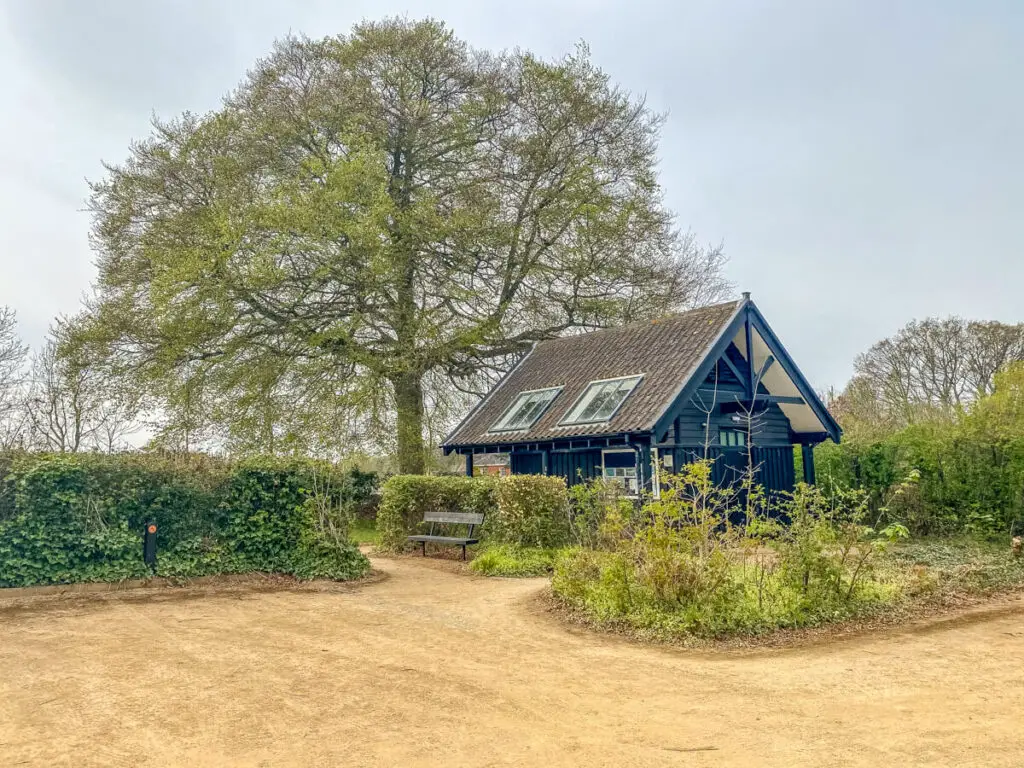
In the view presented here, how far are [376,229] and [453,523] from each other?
7.46 metres

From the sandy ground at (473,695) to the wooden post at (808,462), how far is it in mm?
9377

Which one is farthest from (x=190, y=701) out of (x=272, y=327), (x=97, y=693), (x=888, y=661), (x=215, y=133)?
(x=215, y=133)

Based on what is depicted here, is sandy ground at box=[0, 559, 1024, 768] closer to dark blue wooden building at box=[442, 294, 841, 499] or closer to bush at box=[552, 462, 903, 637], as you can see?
bush at box=[552, 462, 903, 637]

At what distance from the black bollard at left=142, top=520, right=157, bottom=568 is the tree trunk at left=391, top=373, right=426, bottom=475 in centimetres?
910

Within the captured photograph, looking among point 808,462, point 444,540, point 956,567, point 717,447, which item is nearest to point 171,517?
point 444,540

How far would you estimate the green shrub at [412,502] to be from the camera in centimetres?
1472

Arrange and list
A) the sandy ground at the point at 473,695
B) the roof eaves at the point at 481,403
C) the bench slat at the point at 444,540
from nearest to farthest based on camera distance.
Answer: the sandy ground at the point at 473,695 → the bench slat at the point at 444,540 → the roof eaves at the point at 481,403

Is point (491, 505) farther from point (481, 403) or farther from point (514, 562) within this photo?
point (481, 403)

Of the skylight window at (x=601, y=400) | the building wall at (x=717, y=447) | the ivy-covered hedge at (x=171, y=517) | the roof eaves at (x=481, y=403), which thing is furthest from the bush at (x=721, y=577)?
the roof eaves at (x=481, y=403)

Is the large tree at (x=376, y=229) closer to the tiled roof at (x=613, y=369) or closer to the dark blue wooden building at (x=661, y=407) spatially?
the tiled roof at (x=613, y=369)

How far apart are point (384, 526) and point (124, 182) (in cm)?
1192

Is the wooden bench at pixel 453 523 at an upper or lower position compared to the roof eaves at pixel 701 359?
lower

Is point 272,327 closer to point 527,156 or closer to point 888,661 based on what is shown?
point 527,156

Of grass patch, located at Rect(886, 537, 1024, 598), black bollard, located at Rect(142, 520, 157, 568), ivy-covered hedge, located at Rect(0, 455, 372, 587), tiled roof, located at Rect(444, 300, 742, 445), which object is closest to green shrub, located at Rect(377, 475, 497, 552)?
tiled roof, located at Rect(444, 300, 742, 445)
